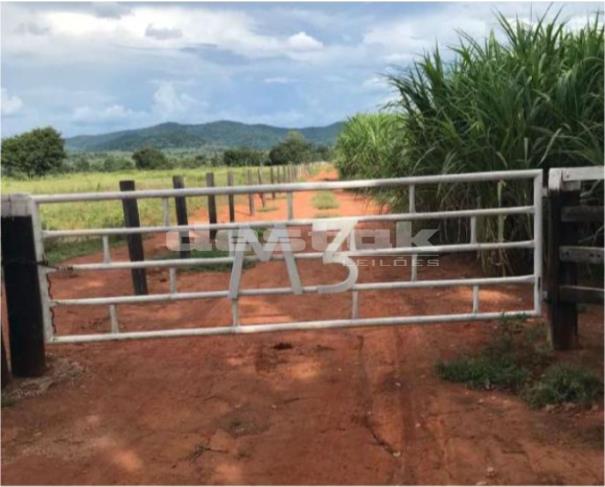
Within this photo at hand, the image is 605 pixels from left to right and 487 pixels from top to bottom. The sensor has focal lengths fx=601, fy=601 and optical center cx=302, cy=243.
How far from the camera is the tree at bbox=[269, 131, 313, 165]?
175ft

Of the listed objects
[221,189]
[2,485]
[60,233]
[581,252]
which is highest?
[221,189]

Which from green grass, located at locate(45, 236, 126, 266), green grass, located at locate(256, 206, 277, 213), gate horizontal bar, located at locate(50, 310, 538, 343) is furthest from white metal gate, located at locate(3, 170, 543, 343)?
green grass, located at locate(256, 206, 277, 213)

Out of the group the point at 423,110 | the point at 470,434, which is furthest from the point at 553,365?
the point at 423,110

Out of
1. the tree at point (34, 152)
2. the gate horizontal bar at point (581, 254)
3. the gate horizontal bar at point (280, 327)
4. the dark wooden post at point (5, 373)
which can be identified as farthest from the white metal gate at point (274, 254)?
the tree at point (34, 152)

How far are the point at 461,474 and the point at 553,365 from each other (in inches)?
54.7

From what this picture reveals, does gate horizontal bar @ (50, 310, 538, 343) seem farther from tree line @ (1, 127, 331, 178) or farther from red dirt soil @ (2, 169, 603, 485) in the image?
tree line @ (1, 127, 331, 178)

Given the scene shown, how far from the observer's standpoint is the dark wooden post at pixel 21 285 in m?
3.97

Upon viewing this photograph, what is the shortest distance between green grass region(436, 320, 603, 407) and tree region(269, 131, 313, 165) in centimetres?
4781

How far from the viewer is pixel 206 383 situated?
13.3 ft

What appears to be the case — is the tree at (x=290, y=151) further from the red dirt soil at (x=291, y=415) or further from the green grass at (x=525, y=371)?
the green grass at (x=525, y=371)

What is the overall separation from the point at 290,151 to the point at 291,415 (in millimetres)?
53093

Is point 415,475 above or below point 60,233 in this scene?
below

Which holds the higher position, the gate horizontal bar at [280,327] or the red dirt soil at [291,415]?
the gate horizontal bar at [280,327]

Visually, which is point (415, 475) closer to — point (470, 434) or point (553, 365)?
point (470, 434)
